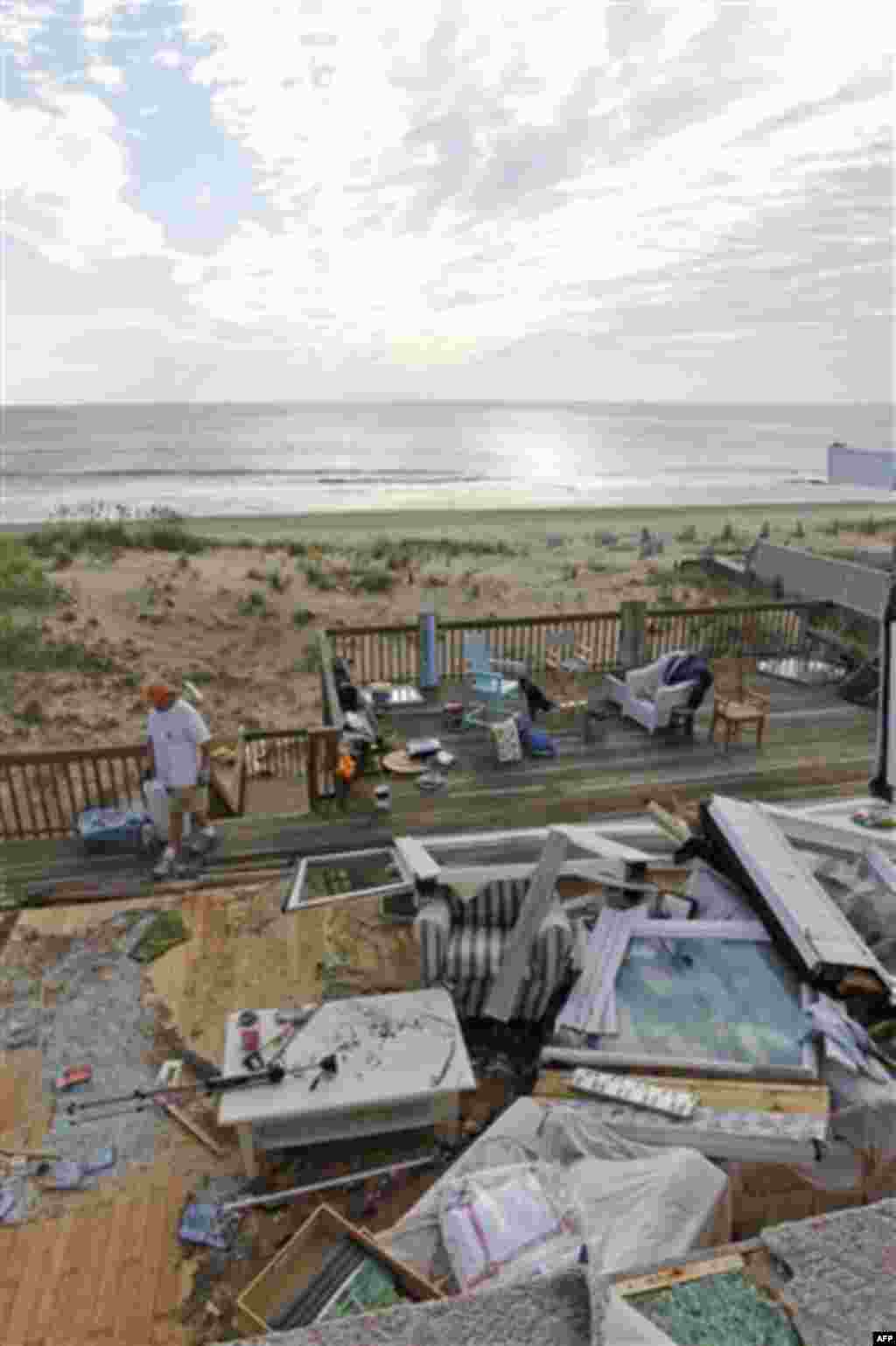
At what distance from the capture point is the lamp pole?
217 inches

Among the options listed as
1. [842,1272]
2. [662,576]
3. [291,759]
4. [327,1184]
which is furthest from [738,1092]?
[662,576]

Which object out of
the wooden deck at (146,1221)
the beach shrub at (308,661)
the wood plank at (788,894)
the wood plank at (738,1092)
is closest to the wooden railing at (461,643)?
the beach shrub at (308,661)

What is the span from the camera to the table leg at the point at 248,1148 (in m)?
3.26

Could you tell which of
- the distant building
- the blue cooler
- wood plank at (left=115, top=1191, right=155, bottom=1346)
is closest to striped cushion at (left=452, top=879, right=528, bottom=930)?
wood plank at (left=115, top=1191, right=155, bottom=1346)

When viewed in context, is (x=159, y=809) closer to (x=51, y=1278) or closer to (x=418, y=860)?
(x=418, y=860)

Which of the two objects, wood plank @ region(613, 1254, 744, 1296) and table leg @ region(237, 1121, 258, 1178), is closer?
wood plank @ region(613, 1254, 744, 1296)

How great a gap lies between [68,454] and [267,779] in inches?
2247

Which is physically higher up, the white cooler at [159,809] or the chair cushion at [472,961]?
the white cooler at [159,809]

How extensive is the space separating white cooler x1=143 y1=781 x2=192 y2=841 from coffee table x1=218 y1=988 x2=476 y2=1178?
2382 millimetres

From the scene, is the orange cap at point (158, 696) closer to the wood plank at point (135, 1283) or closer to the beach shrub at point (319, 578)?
the wood plank at point (135, 1283)

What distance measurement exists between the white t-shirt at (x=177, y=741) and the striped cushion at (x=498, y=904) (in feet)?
7.41

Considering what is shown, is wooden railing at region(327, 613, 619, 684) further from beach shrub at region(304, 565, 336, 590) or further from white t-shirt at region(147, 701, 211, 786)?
beach shrub at region(304, 565, 336, 590)

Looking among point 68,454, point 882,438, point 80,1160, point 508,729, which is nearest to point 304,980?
point 80,1160

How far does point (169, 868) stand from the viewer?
220 inches
